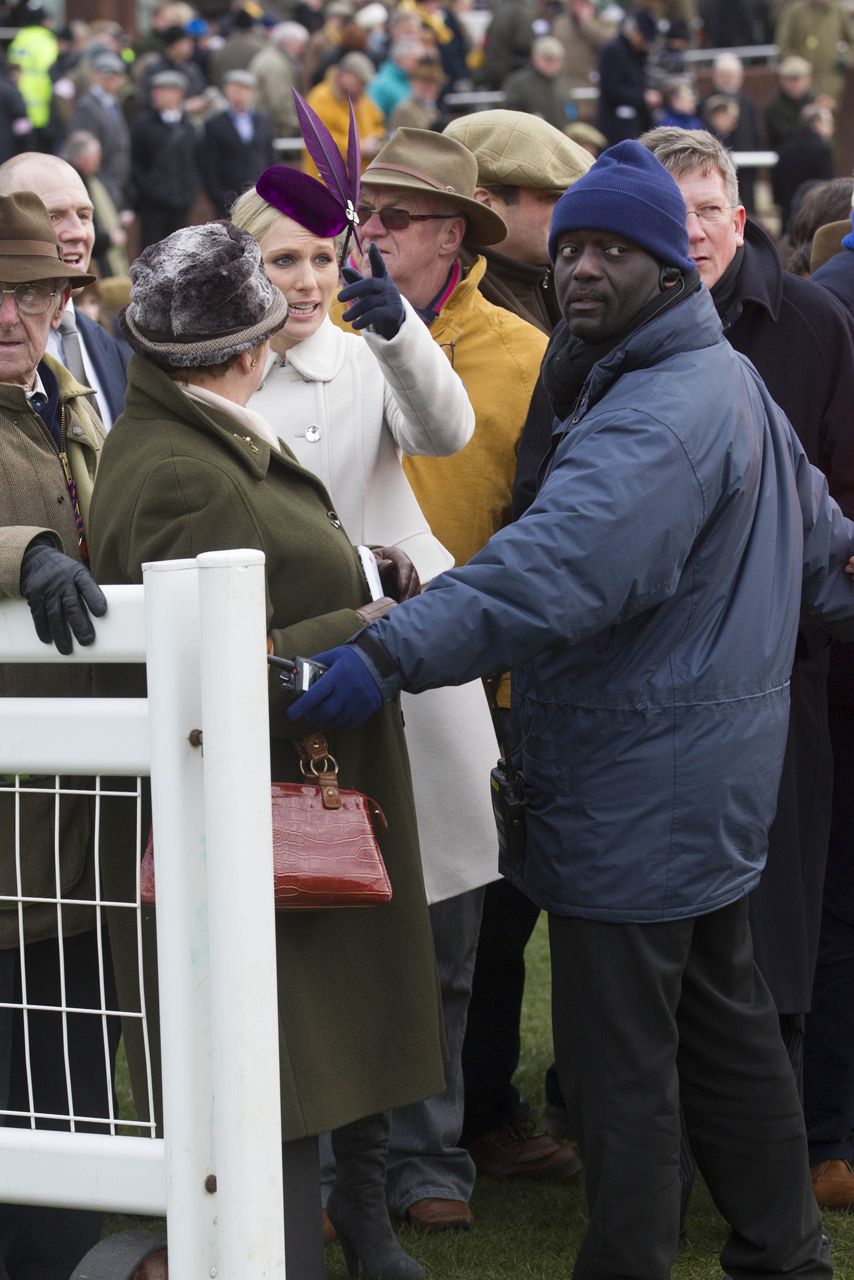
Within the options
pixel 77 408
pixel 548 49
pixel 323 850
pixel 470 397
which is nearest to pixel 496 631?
pixel 323 850

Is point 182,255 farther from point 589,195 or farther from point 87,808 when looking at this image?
point 87,808

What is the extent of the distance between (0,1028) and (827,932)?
1.97 meters

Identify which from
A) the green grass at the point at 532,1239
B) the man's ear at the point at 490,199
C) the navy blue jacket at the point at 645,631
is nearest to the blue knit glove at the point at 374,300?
the navy blue jacket at the point at 645,631

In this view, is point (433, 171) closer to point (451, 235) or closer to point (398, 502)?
point (451, 235)

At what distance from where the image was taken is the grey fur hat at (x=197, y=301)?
8.86ft

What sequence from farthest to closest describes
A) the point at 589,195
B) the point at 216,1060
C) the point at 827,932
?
the point at 827,932
the point at 589,195
the point at 216,1060

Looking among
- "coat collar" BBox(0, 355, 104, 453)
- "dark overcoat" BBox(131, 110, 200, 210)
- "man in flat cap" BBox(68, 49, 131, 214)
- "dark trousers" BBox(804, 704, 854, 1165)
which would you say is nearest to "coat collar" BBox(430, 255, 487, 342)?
"coat collar" BBox(0, 355, 104, 453)

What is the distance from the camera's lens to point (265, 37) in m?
17.4

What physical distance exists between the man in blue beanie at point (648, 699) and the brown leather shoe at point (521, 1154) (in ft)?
3.58

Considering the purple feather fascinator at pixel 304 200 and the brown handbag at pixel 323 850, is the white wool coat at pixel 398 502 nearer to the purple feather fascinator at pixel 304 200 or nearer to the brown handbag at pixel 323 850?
the purple feather fascinator at pixel 304 200

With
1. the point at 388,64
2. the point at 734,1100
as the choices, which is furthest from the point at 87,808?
the point at 388,64

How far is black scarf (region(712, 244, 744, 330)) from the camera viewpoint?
3.63 metres

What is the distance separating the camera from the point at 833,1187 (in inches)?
152

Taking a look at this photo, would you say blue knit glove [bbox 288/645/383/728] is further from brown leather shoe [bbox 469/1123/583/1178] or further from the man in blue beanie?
brown leather shoe [bbox 469/1123/583/1178]
